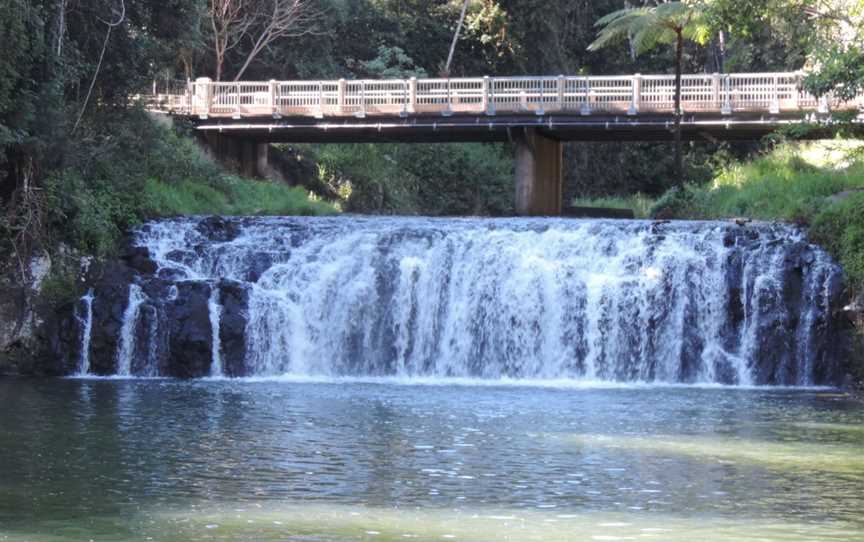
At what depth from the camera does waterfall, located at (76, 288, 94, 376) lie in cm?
2592

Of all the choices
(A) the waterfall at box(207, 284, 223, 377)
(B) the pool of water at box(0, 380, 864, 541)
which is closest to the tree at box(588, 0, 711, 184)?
(A) the waterfall at box(207, 284, 223, 377)

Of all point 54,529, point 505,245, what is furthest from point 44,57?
point 54,529

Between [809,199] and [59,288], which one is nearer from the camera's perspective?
[59,288]

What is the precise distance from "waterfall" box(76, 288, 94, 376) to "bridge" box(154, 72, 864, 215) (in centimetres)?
1168

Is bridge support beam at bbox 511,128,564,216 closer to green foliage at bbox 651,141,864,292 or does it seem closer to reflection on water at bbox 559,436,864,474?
green foliage at bbox 651,141,864,292

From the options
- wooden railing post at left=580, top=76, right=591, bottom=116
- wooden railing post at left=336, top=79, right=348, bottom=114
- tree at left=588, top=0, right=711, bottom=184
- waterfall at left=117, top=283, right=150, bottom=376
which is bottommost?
waterfall at left=117, top=283, right=150, bottom=376

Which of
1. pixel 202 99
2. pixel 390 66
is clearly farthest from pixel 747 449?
pixel 390 66

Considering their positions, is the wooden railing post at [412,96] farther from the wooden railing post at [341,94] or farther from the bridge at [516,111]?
the wooden railing post at [341,94]

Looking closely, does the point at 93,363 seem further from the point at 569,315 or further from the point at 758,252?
the point at 758,252

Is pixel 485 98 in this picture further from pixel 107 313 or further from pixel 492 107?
pixel 107 313

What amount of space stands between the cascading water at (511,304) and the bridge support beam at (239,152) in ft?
43.5

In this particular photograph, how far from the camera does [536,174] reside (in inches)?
1594

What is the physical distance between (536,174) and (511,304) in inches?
557

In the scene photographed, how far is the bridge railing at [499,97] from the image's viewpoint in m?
35.8
